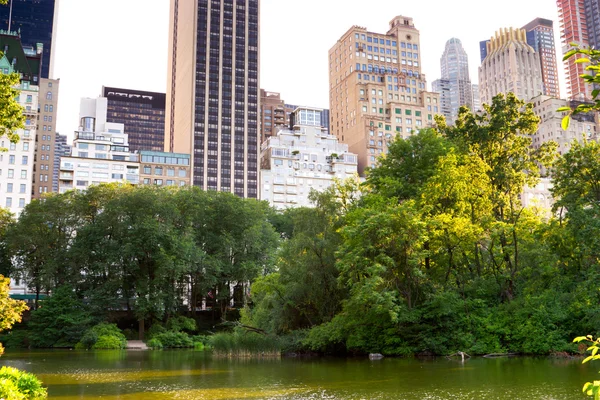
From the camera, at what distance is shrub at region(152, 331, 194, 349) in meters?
74.2

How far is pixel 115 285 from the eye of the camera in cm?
7662

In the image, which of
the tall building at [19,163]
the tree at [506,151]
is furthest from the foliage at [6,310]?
the tall building at [19,163]

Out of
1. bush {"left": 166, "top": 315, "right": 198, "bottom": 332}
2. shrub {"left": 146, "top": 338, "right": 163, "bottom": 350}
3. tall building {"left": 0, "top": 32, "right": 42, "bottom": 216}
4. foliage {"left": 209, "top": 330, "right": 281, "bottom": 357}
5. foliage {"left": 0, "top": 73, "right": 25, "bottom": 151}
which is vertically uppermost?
tall building {"left": 0, "top": 32, "right": 42, "bottom": 216}

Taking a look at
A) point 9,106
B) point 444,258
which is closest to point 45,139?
point 444,258

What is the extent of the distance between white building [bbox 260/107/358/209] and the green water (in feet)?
407

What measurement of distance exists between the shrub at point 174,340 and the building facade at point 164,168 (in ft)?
299

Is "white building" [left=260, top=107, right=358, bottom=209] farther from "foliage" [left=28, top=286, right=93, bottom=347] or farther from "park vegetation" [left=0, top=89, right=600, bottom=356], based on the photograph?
"park vegetation" [left=0, top=89, right=600, bottom=356]

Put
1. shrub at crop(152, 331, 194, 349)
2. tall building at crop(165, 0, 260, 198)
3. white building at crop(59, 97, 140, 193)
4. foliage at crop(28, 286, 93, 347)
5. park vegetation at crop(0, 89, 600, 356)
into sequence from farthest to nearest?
tall building at crop(165, 0, 260, 198) < white building at crop(59, 97, 140, 193) < shrub at crop(152, 331, 194, 349) < foliage at crop(28, 286, 93, 347) < park vegetation at crop(0, 89, 600, 356)

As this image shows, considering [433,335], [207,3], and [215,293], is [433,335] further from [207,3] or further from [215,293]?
[207,3]

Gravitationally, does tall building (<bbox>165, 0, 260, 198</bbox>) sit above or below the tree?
above

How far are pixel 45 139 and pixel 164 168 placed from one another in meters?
36.4

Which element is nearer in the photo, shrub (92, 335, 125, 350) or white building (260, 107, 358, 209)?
shrub (92, 335, 125, 350)

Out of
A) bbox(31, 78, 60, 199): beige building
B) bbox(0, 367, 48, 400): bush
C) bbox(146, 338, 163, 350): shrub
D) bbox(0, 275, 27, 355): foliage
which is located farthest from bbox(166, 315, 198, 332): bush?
bbox(31, 78, 60, 199): beige building

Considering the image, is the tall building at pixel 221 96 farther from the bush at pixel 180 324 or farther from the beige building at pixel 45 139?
the bush at pixel 180 324
